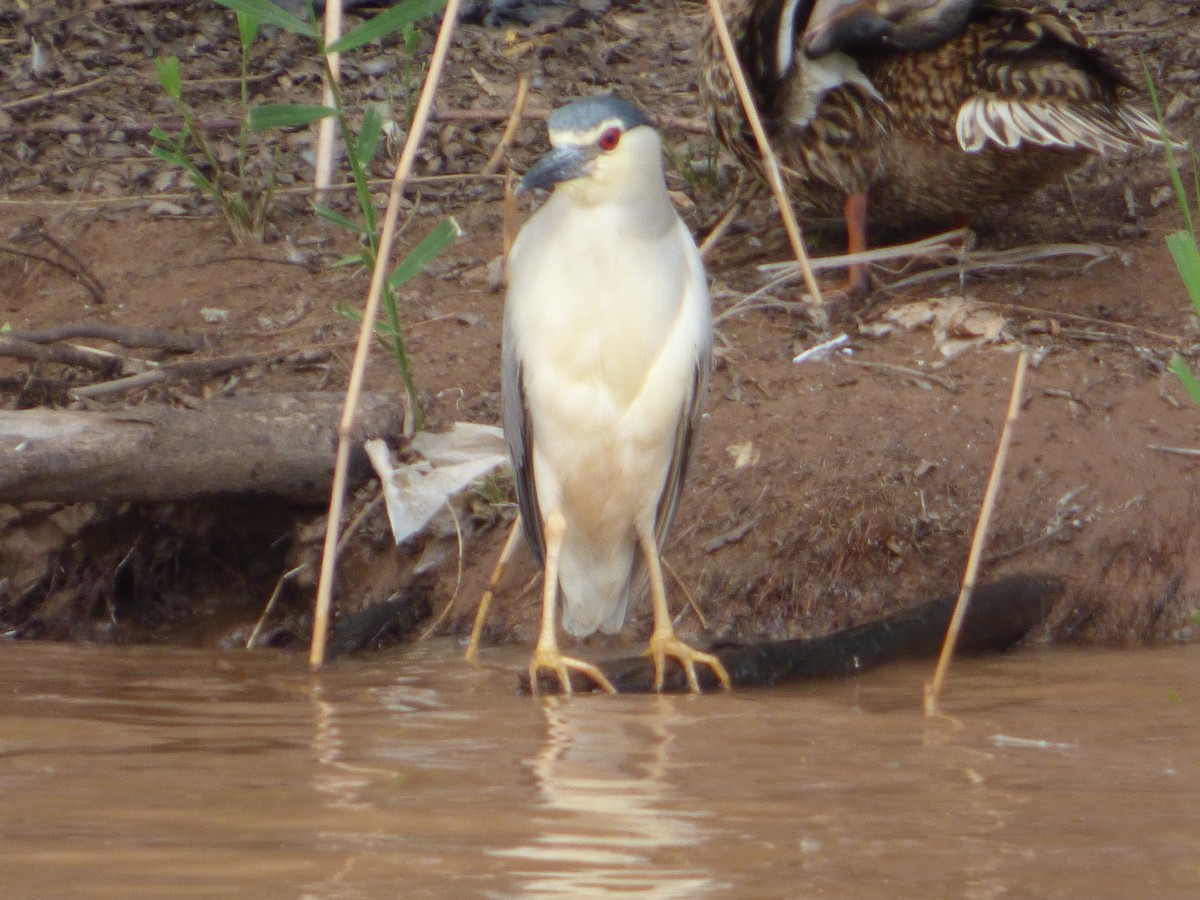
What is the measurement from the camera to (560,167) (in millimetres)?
3768

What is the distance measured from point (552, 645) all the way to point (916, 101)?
2807 millimetres

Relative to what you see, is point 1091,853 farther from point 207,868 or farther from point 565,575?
point 565,575

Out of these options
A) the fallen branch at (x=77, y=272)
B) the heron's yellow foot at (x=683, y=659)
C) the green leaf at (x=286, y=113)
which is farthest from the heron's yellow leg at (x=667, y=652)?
the fallen branch at (x=77, y=272)

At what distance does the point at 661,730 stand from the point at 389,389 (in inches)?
97.9

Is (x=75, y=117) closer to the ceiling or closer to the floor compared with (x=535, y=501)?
closer to the ceiling

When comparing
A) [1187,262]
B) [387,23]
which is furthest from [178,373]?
[1187,262]

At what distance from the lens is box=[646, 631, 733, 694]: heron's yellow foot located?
3.66m

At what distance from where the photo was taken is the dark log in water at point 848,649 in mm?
3697

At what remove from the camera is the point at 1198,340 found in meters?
5.33

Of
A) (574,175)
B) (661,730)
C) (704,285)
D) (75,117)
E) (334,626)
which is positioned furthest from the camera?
(75,117)

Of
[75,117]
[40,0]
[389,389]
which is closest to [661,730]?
[389,389]

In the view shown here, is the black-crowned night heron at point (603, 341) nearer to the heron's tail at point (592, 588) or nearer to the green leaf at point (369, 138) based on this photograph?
the heron's tail at point (592, 588)

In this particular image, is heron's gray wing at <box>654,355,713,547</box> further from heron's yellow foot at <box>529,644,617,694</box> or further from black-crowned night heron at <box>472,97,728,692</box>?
heron's yellow foot at <box>529,644,617,694</box>

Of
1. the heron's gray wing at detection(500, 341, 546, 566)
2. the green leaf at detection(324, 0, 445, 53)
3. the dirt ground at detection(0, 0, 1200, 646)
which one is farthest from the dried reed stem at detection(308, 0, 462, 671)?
the dirt ground at detection(0, 0, 1200, 646)
